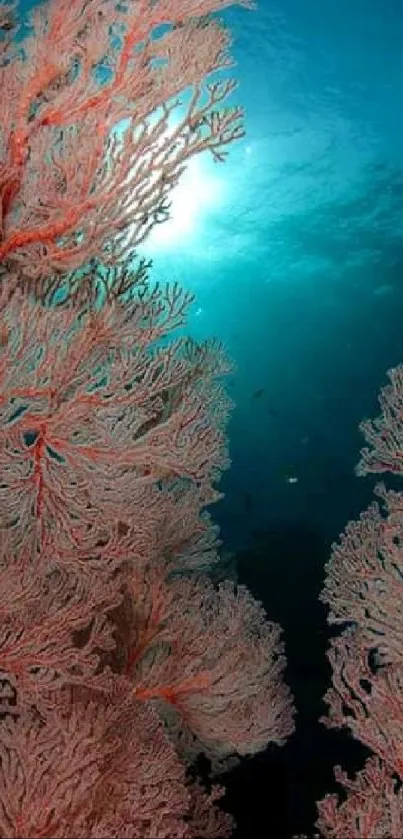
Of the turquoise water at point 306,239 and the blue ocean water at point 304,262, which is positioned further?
the turquoise water at point 306,239

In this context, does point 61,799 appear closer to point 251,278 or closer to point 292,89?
point 292,89

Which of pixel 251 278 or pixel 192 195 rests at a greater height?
pixel 251 278

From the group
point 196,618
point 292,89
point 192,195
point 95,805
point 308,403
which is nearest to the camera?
point 95,805

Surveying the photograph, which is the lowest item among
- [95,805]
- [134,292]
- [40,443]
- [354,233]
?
[95,805]

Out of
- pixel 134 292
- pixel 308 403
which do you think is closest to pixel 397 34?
pixel 134 292

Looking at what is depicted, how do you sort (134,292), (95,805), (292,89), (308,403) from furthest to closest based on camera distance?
(308,403) < (292,89) < (134,292) < (95,805)

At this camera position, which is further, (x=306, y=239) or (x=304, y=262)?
(x=304, y=262)

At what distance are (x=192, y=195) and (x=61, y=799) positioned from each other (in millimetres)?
24086

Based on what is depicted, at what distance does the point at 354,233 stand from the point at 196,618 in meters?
28.0

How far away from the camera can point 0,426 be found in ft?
12.5

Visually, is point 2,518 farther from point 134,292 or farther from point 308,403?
point 308,403

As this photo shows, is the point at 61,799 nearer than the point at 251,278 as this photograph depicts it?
Yes

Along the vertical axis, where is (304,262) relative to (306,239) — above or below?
above

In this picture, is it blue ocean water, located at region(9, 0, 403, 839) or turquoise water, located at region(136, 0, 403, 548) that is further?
turquoise water, located at region(136, 0, 403, 548)
